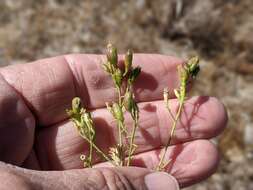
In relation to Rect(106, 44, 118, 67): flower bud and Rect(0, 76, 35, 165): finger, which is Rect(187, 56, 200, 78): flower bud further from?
Rect(0, 76, 35, 165): finger

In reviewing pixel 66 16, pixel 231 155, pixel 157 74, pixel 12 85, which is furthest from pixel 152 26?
pixel 12 85

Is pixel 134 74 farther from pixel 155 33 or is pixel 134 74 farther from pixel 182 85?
pixel 155 33

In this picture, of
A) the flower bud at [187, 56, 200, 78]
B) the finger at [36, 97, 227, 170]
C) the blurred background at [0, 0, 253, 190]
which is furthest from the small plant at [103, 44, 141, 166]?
the blurred background at [0, 0, 253, 190]

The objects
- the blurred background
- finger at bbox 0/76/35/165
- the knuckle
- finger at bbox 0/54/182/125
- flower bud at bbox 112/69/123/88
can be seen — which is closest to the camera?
the knuckle

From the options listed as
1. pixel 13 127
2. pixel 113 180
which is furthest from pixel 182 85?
pixel 13 127

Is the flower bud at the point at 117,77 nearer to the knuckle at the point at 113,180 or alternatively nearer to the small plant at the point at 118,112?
the small plant at the point at 118,112

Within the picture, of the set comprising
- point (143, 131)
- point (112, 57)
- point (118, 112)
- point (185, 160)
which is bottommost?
point (185, 160)

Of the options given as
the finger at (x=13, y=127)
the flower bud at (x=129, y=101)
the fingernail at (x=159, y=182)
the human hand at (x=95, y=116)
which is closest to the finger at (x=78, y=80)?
the human hand at (x=95, y=116)
